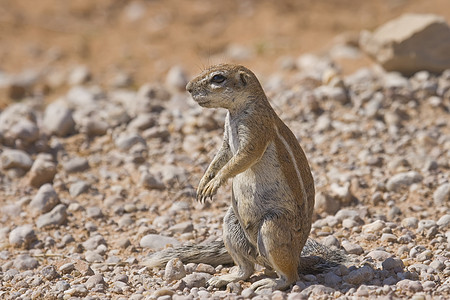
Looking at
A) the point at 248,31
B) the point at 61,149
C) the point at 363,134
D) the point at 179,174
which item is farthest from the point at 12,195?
the point at 248,31

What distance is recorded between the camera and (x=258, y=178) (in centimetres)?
524

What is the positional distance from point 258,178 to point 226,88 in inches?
27.4

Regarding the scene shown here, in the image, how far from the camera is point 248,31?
1514 centimetres

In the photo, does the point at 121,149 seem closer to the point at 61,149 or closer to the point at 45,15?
the point at 61,149

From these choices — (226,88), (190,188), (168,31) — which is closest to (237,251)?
(226,88)

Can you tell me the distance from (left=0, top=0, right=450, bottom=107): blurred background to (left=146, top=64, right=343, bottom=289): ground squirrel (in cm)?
719

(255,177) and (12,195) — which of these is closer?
(255,177)

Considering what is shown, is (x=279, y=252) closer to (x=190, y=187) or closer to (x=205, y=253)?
(x=205, y=253)

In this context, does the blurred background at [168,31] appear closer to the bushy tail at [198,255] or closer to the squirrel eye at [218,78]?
the bushy tail at [198,255]

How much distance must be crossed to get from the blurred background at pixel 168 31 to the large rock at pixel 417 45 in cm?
280

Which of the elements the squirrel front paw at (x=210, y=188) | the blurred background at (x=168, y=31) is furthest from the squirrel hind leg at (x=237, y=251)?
the blurred background at (x=168, y=31)

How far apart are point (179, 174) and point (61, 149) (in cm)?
172

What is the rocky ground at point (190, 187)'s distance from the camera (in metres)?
5.46

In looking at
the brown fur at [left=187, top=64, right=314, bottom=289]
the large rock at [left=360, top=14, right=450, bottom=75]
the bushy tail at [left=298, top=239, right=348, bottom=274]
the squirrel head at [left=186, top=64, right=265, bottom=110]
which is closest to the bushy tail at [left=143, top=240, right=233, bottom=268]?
the brown fur at [left=187, top=64, right=314, bottom=289]
